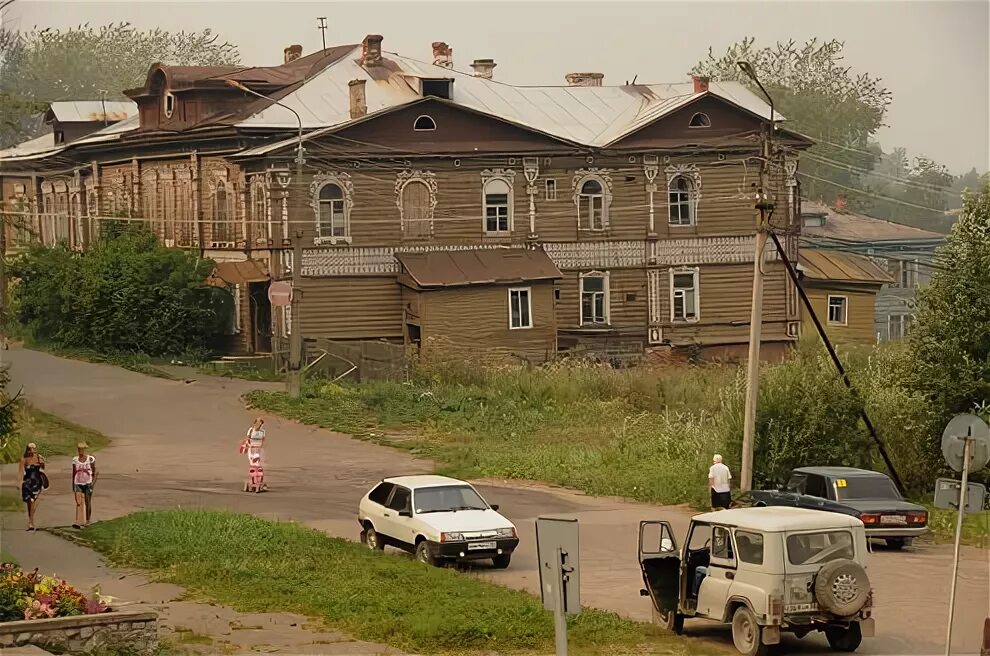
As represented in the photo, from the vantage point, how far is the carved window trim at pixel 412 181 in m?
49.3

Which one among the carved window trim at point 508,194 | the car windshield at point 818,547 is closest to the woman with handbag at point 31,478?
the car windshield at point 818,547

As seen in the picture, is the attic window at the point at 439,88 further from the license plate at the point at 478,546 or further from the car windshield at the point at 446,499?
the license plate at the point at 478,546

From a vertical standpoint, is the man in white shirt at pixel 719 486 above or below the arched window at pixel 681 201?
below

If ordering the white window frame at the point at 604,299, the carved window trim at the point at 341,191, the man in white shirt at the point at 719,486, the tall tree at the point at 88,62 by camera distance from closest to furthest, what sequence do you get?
the man in white shirt at the point at 719,486 → the carved window trim at the point at 341,191 → the white window frame at the point at 604,299 → the tall tree at the point at 88,62

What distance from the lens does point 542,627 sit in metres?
18.4

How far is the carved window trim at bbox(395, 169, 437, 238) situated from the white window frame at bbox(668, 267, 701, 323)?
8.64m

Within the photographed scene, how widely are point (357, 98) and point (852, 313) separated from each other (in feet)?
66.3

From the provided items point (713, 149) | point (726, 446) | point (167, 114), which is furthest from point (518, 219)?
point (726, 446)

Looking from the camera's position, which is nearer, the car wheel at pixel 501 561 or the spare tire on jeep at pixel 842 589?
the spare tire on jeep at pixel 842 589

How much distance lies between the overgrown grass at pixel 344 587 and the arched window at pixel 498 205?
84.6 ft

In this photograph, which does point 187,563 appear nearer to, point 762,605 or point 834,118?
point 762,605

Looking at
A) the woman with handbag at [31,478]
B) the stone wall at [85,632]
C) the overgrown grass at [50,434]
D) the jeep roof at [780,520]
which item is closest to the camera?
the stone wall at [85,632]

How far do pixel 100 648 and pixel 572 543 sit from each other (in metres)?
6.57

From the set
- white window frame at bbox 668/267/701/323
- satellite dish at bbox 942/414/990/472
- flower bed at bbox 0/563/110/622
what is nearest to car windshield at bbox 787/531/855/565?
satellite dish at bbox 942/414/990/472
